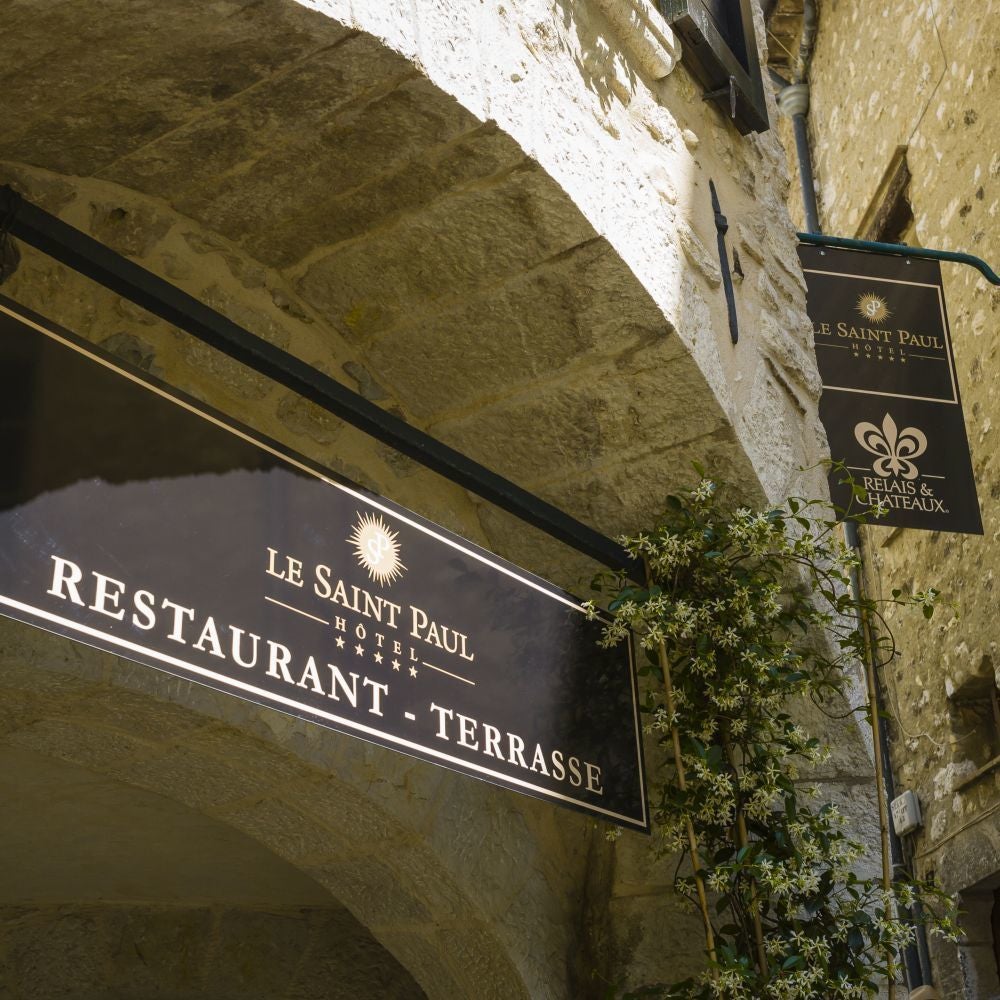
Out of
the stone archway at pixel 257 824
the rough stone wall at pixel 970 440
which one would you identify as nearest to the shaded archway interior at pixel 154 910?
the stone archway at pixel 257 824

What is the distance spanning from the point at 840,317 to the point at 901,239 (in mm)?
4386

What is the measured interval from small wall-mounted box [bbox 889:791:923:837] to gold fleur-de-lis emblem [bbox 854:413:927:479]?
144 inches

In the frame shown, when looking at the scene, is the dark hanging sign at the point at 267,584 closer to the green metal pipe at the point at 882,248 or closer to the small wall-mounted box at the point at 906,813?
the green metal pipe at the point at 882,248

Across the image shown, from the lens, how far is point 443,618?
6.68 ft

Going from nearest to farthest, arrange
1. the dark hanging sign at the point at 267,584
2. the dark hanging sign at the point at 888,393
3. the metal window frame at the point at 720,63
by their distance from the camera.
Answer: the dark hanging sign at the point at 267,584
the metal window frame at the point at 720,63
the dark hanging sign at the point at 888,393

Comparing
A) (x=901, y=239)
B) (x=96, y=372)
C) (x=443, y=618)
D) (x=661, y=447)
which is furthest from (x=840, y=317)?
(x=901, y=239)

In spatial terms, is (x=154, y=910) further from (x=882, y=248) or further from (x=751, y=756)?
(x=882, y=248)

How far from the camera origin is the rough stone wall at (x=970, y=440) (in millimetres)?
6797

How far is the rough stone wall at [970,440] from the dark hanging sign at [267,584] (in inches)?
193

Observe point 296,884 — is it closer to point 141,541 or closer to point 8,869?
point 8,869

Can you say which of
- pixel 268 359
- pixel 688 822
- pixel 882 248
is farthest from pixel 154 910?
pixel 882 248

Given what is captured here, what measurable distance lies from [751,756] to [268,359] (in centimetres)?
122

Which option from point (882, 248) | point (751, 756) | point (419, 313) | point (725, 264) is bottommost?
point (751, 756)

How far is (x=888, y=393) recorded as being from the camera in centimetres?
451
